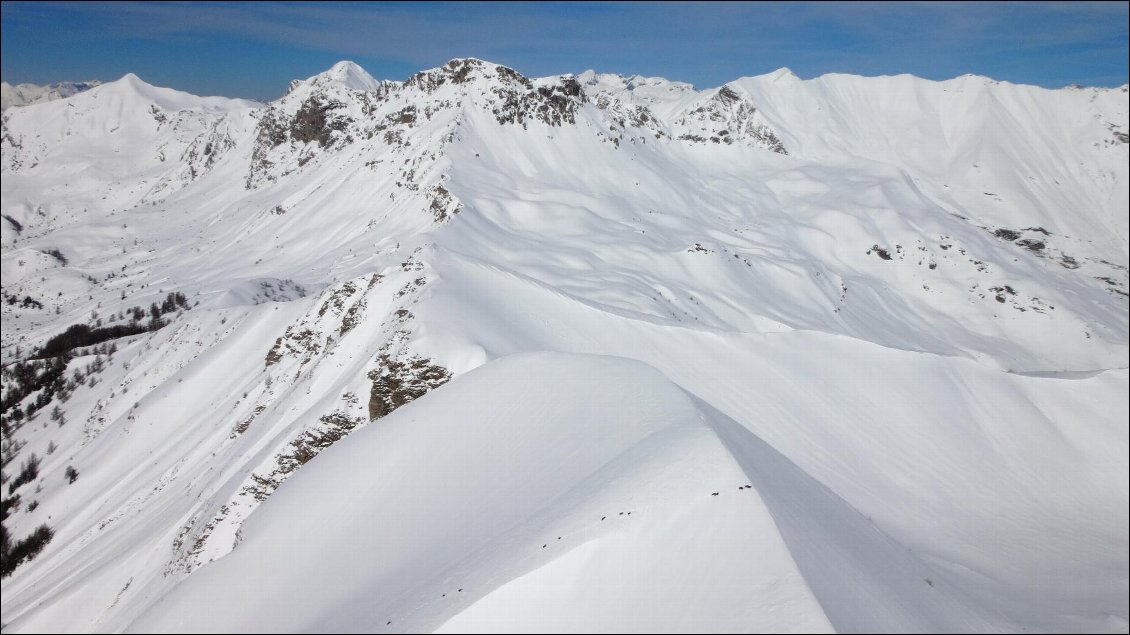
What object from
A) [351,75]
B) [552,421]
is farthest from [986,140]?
[552,421]

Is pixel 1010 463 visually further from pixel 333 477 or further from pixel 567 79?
pixel 567 79

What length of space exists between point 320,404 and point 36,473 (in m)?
24.7

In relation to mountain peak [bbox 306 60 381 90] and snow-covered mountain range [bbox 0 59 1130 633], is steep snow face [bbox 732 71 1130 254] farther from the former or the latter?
mountain peak [bbox 306 60 381 90]

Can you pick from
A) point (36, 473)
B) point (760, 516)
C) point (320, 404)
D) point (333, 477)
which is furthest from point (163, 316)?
point (760, 516)

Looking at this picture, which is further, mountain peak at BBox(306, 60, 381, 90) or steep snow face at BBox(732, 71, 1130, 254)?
mountain peak at BBox(306, 60, 381, 90)

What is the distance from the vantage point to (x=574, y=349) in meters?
17.7

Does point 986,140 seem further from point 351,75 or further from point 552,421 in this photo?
point 552,421

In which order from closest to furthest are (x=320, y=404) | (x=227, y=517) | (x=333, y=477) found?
(x=333, y=477), (x=227, y=517), (x=320, y=404)

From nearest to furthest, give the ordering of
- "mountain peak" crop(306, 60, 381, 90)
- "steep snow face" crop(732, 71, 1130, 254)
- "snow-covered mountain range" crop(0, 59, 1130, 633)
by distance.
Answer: "snow-covered mountain range" crop(0, 59, 1130, 633)
"steep snow face" crop(732, 71, 1130, 254)
"mountain peak" crop(306, 60, 381, 90)

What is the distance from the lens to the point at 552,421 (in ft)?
32.0

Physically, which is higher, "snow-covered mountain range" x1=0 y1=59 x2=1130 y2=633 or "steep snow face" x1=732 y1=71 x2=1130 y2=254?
"steep snow face" x1=732 y1=71 x2=1130 y2=254

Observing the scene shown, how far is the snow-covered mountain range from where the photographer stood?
6.35m

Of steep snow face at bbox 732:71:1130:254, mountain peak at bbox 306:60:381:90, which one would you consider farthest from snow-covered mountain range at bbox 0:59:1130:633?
mountain peak at bbox 306:60:381:90

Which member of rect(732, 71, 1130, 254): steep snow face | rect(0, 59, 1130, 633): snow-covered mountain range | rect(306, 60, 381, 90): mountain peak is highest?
rect(306, 60, 381, 90): mountain peak
